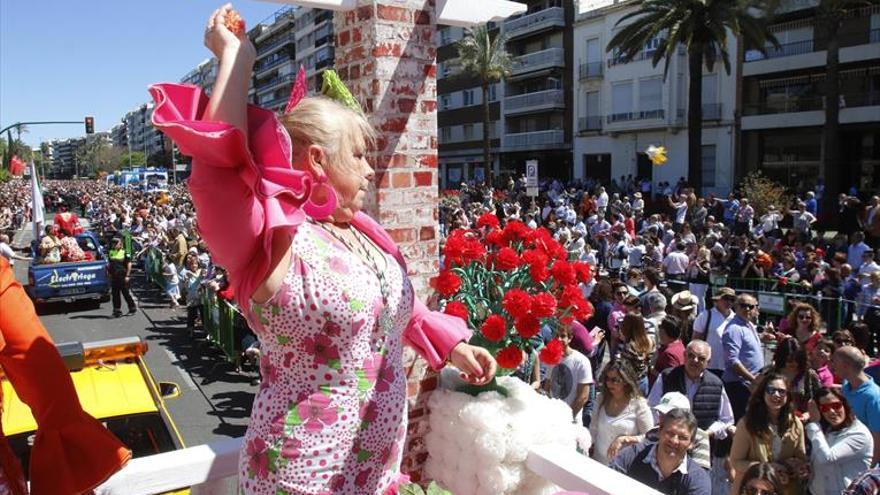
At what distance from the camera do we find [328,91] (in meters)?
2.10

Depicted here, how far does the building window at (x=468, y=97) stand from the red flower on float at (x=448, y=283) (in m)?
46.3

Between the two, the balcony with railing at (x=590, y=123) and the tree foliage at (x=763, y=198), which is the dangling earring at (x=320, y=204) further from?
the balcony with railing at (x=590, y=123)

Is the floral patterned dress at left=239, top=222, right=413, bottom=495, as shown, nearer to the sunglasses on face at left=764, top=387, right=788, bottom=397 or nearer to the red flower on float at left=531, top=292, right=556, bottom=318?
the red flower on float at left=531, top=292, right=556, bottom=318

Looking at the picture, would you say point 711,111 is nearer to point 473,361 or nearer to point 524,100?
point 524,100

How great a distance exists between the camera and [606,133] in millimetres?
37031

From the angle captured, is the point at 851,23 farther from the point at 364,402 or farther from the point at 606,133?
the point at 364,402

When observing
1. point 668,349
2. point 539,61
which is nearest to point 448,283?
point 668,349

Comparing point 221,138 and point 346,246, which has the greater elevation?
point 221,138

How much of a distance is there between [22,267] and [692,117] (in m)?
23.4

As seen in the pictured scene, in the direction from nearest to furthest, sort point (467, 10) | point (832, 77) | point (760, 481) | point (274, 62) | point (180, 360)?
point (467, 10) → point (760, 481) → point (180, 360) → point (832, 77) → point (274, 62)

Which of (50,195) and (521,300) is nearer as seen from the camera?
(521,300)

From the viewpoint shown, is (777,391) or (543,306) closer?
(543,306)

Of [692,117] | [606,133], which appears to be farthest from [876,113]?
[606,133]

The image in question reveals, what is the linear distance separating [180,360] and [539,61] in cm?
3330
